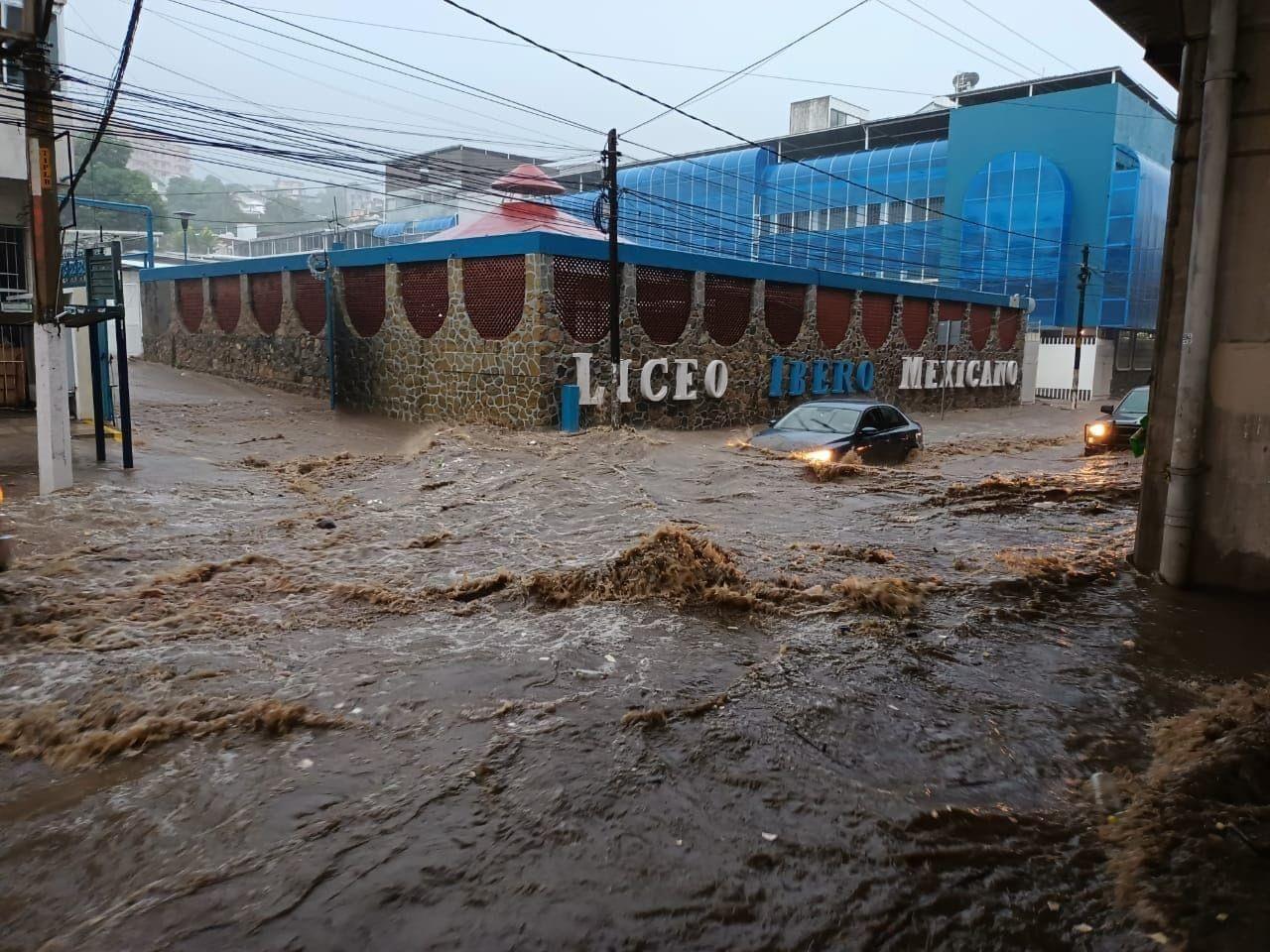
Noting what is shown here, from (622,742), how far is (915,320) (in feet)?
91.4

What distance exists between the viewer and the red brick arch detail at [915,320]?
1163 inches

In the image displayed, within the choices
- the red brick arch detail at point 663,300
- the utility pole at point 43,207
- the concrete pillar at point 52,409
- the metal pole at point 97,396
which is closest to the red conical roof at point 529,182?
the red brick arch detail at point 663,300

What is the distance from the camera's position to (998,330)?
35.5 meters

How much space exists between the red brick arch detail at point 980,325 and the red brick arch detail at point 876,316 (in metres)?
6.50

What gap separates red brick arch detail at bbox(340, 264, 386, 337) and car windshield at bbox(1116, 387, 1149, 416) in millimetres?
16288

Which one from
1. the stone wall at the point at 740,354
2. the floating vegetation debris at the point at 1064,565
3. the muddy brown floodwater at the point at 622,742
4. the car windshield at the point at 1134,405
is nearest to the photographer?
the muddy brown floodwater at the point at 622,742

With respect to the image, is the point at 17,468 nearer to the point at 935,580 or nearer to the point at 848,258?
the point at 935,580

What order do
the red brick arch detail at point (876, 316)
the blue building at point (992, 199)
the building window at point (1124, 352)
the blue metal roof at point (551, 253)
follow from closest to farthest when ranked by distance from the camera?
the blue metal roof at point (551, 253) → the red brick arch detail at point (876, 316) → the blue building at point (992, 199) → the building window at point (1124, 352)

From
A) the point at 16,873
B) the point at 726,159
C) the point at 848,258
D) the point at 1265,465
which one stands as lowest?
the point at 16,873

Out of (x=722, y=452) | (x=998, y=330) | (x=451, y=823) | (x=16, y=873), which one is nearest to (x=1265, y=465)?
(x=451, y=823)

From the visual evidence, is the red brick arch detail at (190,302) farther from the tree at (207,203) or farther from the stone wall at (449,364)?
the tree at (207,203)

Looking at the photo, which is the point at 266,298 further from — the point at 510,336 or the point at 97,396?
the point at 97,396

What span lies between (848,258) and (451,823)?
5113 centimetres

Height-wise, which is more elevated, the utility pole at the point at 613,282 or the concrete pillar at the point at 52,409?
the utility pole at the point at 613,282
